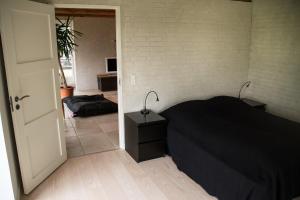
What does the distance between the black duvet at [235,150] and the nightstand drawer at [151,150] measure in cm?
14

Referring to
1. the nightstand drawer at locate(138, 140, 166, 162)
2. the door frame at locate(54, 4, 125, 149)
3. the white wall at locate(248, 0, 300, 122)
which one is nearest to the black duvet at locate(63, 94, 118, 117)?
the door frame at locate(54, 4, 125, 149)

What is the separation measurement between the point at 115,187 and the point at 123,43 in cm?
180

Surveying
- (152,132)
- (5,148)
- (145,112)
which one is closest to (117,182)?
(152,132)

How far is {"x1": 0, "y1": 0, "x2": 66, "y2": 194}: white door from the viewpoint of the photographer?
7.52 feet

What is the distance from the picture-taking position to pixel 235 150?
242 centimetres

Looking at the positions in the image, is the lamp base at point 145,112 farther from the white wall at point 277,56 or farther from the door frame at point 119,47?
the white wall at point 277,56

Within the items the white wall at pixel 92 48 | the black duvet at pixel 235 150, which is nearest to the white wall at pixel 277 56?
the black duvet at pixel 235 150

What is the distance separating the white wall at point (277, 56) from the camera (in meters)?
3.60

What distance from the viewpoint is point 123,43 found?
3.31 meters

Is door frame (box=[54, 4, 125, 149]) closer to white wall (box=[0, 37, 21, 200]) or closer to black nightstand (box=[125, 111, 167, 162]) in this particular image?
black nightstand (box=[125, 111, 167, 162])

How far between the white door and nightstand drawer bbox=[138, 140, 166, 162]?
1033mm

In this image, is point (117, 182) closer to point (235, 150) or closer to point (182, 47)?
point (235, 150)

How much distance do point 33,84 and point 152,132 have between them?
151 centimetres

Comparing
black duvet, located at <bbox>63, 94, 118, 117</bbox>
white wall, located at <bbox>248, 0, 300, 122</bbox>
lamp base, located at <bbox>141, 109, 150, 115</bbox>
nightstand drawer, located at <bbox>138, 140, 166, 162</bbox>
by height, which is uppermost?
white wall, located at <bbox>248, 0, 300, 122</bbox>
